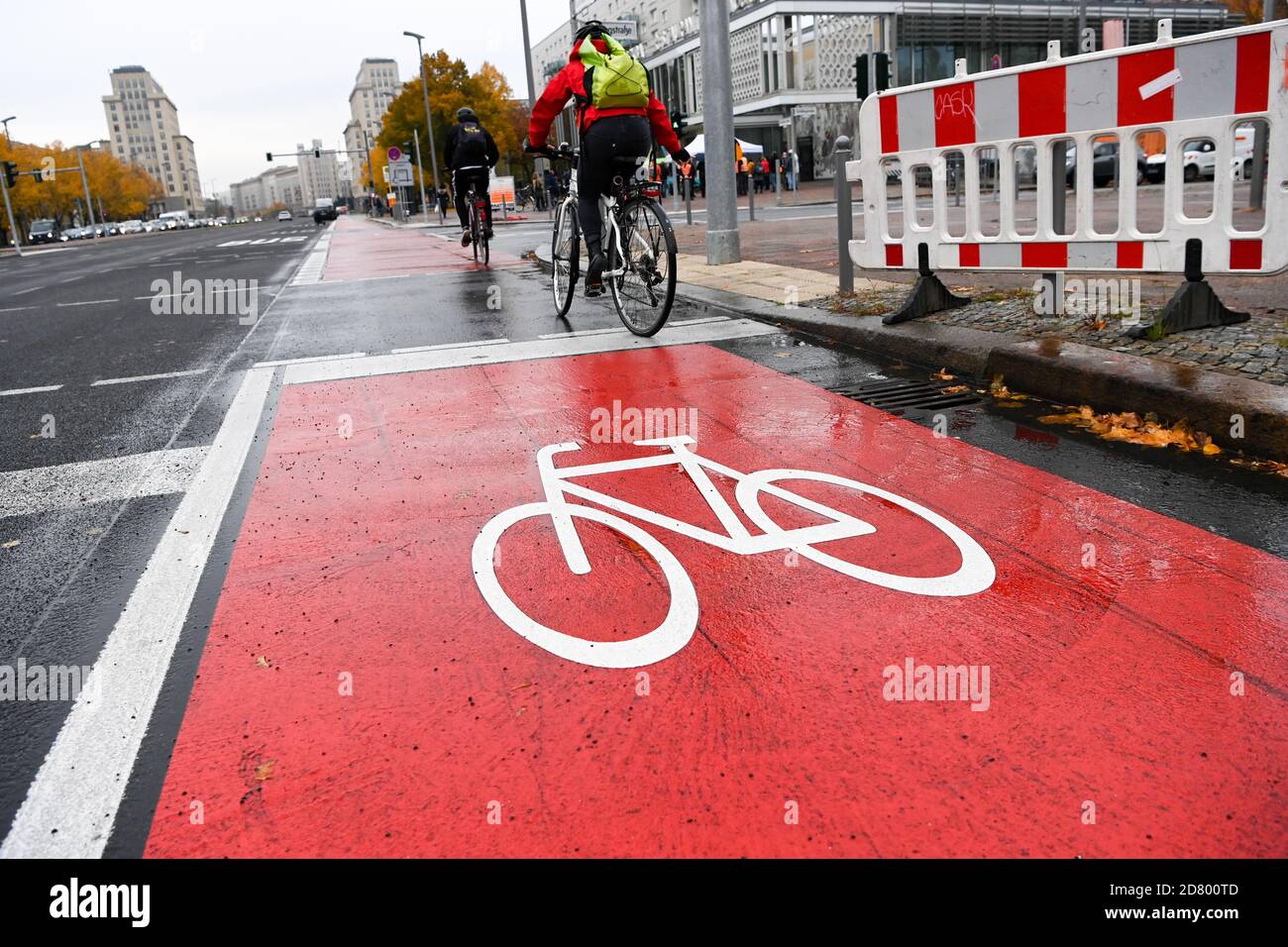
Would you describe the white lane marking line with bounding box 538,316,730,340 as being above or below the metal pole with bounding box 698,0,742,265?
below

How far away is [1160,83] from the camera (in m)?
5.48

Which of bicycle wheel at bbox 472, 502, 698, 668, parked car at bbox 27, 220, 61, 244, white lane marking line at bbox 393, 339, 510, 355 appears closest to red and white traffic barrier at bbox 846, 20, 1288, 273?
white lane marking line at bbox 393, 339, 510, 355

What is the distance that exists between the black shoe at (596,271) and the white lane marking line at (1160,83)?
147 inches

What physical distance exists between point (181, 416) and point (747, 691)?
15.8 feet

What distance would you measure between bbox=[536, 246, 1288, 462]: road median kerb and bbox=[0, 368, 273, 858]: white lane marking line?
13.2 ft

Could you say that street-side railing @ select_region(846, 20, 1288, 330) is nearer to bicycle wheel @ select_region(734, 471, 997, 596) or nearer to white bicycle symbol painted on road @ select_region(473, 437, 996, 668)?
bicycle wheel @ select_region(734, 471, 997, 596)

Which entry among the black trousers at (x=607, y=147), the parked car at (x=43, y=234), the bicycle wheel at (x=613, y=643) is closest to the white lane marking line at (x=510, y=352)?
the black trousers at (x=607, y=147)

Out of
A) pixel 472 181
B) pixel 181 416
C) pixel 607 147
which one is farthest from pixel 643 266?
pixel 472 181

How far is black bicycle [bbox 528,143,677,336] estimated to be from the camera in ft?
23.3

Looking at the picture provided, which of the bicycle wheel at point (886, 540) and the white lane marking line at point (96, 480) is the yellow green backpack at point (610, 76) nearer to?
the white lane marking line at point (96, 480)

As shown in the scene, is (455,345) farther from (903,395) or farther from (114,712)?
(114,712)
